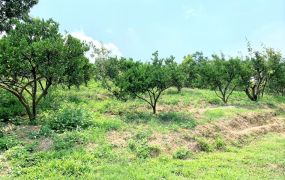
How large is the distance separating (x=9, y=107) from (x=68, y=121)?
500 cm

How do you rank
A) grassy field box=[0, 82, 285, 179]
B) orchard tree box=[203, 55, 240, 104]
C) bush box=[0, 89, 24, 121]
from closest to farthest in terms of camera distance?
grassy field box=[0, 82, 285, 179] → bush box=[0, 89, 24, 121] → orchard tree box=[203, 55, 240, 104]

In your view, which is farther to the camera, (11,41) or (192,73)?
(192,73)

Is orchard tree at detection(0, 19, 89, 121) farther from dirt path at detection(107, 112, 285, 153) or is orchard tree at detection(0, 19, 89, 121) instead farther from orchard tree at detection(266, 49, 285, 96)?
orchard tree at detection(266, 49, 285, 96)

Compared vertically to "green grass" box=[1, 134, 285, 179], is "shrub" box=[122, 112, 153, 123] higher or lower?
higher

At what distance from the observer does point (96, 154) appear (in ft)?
49.7

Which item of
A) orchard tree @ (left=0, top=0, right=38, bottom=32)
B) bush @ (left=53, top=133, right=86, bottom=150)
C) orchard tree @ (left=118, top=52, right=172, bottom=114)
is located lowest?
bush @ (left=53, top=133, right=86, bottom=150)

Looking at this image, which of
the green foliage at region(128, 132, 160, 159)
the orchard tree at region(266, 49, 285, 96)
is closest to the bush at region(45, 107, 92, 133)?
the green foliage at region(128, 132, 160, 159)

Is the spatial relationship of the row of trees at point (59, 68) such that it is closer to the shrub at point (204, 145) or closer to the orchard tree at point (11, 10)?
the orchard tree at point (11, 10)

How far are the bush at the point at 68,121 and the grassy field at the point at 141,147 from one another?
0.28 meters

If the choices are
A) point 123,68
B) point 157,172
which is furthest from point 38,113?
point 157,172

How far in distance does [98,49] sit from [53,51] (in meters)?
26.8

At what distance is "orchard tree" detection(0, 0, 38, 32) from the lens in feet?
96.8

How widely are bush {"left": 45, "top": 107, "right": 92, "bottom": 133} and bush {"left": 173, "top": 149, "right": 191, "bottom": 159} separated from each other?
4647 millimetres

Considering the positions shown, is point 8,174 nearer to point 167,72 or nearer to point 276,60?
point 167,72
